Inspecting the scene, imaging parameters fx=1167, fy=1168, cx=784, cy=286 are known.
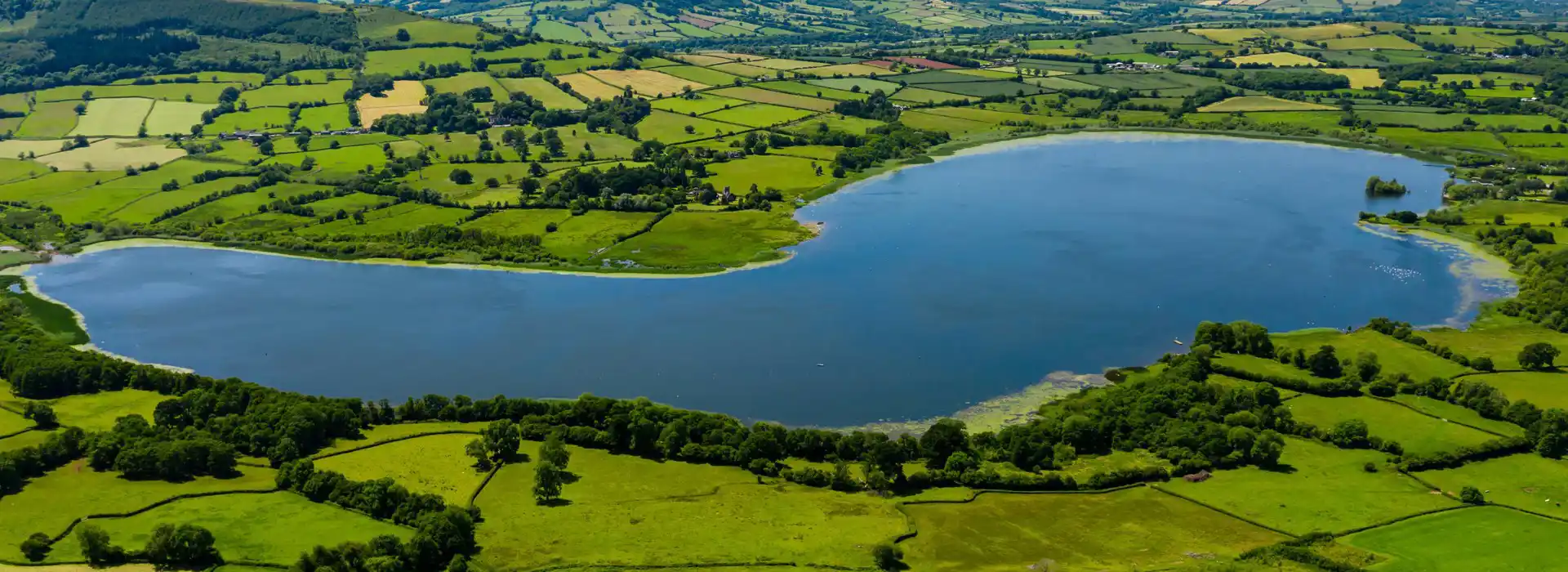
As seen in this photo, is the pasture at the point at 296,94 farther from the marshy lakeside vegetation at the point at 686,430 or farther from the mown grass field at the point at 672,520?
the mown grass field at the point at 672,520

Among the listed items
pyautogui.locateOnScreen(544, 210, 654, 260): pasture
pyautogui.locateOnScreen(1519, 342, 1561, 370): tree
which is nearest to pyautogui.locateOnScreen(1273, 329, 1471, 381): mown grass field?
pyautogui.locateOnScreen(1519, 342, 1561, 370): tree

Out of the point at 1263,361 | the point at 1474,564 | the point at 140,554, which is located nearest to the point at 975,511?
the point at 1474,564

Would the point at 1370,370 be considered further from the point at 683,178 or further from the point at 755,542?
the point at 683,178

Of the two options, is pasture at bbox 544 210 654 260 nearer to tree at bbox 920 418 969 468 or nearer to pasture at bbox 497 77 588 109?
tree at bbox 920 418 969 468

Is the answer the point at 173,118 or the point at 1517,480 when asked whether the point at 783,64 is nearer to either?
the point at 173,118

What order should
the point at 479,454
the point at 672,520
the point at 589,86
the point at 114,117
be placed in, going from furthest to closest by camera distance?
the point at 589,86, the point at 114,117, the point at 479,454, the point at 672,520

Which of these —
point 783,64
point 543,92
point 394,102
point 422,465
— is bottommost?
point 422,465

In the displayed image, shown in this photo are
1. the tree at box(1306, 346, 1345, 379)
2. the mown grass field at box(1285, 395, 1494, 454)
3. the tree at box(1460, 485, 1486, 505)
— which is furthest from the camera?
the tree at box(1306, 346, 1345, 379)

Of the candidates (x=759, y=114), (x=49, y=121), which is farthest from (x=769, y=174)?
(x=49, y=121)
